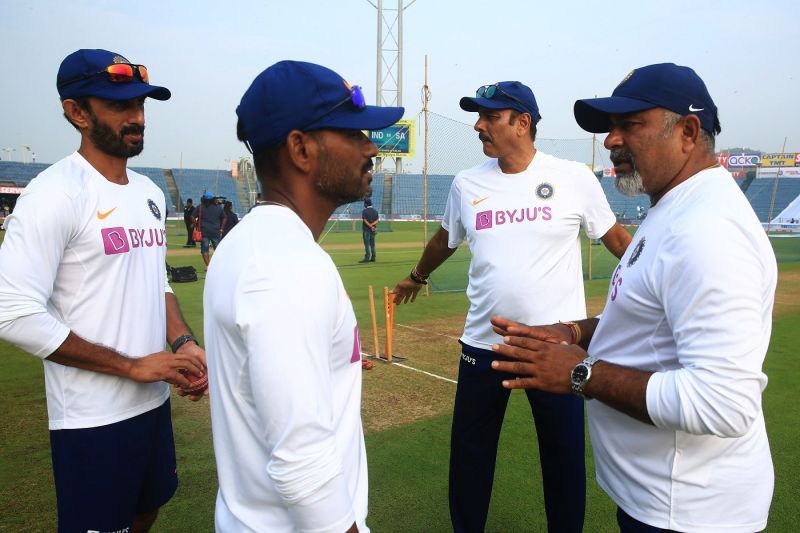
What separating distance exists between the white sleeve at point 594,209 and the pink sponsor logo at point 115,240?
2474 millimetres

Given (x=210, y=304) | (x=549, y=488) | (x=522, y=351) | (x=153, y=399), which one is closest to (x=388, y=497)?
(x=549, y=488)

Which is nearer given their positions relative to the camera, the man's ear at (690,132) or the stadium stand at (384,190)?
the man's ear at (690,132)

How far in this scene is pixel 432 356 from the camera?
7324 millimetres

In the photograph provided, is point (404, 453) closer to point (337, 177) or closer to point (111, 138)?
point (111, 138)

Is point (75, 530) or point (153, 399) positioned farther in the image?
point (153, 399)

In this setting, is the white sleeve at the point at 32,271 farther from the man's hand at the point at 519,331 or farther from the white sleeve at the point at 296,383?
the man's hand at the point at 519,331

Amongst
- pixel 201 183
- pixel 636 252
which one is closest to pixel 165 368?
pixel 636 252

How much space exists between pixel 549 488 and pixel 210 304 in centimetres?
250

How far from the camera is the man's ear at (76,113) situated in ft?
8.25

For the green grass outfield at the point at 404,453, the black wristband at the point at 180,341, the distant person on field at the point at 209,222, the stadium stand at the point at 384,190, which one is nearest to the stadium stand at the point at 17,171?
the stadium stand at the point at 384,190

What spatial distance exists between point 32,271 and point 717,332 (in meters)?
2.25

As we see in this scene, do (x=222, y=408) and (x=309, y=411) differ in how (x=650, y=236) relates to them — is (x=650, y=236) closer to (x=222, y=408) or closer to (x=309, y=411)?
(x=309, y=411)

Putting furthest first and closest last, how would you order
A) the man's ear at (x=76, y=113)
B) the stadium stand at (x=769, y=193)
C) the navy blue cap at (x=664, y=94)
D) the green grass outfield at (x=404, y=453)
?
the stadium stand at (x=769, y=193)
the green grass outfield at (x=404, y=453)
the man's ear at (x=76, y=113)
the navy blue cap at (x=664, y=94)

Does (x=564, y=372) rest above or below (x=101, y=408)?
above
